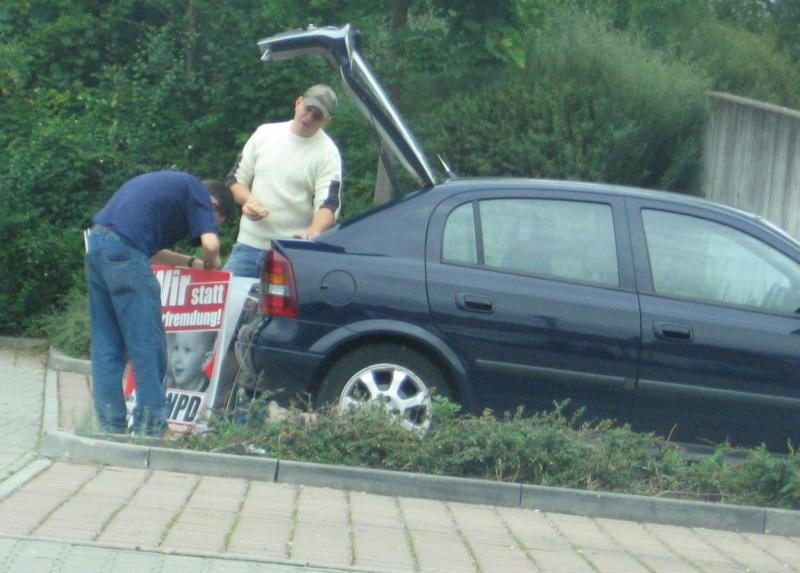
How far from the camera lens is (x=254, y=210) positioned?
8398mm

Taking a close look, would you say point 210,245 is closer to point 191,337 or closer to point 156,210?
point 156,210

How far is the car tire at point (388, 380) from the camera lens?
7.58 m

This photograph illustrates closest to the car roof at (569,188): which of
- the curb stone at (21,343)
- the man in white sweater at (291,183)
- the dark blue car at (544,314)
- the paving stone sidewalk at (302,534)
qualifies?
the dark blue car at (544,314)

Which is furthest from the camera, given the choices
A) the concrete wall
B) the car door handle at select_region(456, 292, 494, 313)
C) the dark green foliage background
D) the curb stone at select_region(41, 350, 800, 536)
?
the dark green foliage background

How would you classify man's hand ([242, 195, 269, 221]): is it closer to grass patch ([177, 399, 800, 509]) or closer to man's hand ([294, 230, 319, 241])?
man's hand ([294, 230, 319, 241])

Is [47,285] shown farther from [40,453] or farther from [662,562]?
[662,562]

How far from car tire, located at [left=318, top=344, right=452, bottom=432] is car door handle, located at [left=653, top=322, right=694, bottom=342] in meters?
1.17

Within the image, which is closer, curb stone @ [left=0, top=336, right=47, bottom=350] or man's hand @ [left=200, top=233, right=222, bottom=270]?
man's hand @ [left=200, top=233, right=222, bottom=270]

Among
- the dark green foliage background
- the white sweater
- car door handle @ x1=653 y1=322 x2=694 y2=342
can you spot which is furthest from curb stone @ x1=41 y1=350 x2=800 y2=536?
the dark green foliage background

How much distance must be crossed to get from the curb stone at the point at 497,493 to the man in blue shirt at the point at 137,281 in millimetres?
725

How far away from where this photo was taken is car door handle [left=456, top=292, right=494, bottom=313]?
25.2 feet

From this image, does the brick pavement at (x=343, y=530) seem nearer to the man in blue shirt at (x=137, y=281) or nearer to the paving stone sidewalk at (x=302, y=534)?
the paving stone sidewalk at (x=302, y=534)

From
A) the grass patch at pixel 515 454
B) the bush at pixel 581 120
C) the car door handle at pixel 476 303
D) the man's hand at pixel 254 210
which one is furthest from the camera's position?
the bush at pixel 581 120

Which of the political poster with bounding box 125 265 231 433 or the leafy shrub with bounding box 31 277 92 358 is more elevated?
the political poster with bounding box 125 265 231 433
